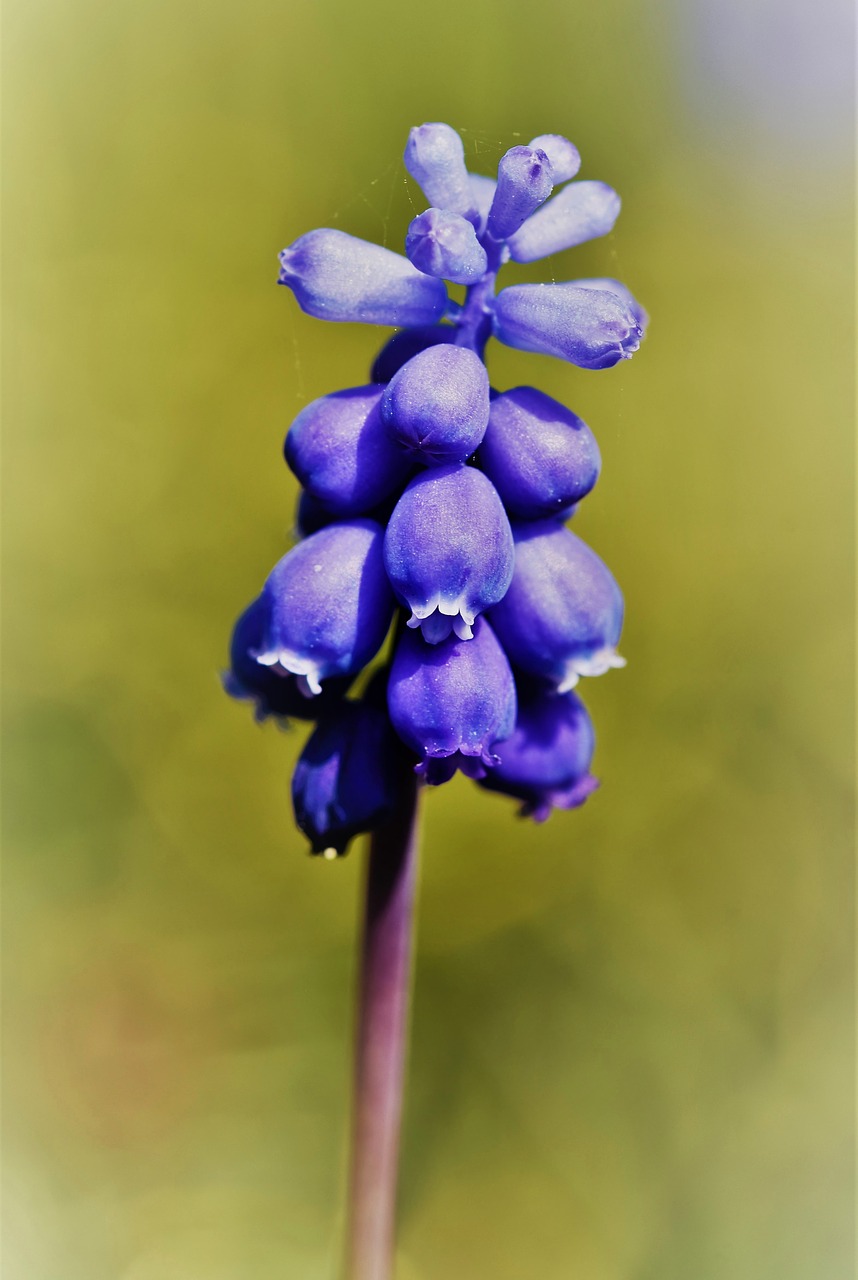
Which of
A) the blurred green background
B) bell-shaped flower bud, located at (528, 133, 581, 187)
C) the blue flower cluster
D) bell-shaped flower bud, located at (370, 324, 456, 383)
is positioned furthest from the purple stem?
the blurred green background

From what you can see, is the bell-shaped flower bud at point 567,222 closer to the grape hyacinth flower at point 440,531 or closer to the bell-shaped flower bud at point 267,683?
the grape hyacinth flower at point 440,531

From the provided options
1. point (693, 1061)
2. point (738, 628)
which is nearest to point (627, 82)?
point (738, 628)

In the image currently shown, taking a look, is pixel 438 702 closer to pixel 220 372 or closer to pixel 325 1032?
pixel 325 1032

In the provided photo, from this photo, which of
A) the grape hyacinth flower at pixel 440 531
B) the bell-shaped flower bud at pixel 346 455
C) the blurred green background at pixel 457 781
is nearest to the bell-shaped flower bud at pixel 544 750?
the grape hyacinth flower at pixel 440 531

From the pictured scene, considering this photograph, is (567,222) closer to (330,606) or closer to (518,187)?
(518,187)

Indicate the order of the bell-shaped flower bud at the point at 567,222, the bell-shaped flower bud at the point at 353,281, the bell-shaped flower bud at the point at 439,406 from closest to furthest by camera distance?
1. the bell-shaped flower bud at the point at 439,406
2. the bell-shaped flower bud at the point at 353,281
3. the bell-shaped flower bud at the point at 567,222

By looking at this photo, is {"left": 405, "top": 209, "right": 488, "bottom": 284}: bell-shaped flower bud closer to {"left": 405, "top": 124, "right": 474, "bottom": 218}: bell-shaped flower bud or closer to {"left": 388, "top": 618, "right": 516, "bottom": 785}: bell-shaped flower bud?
{"left": 405, "top": 124, "right": 474, "bottom": 218}: bell-shaped flower bud
